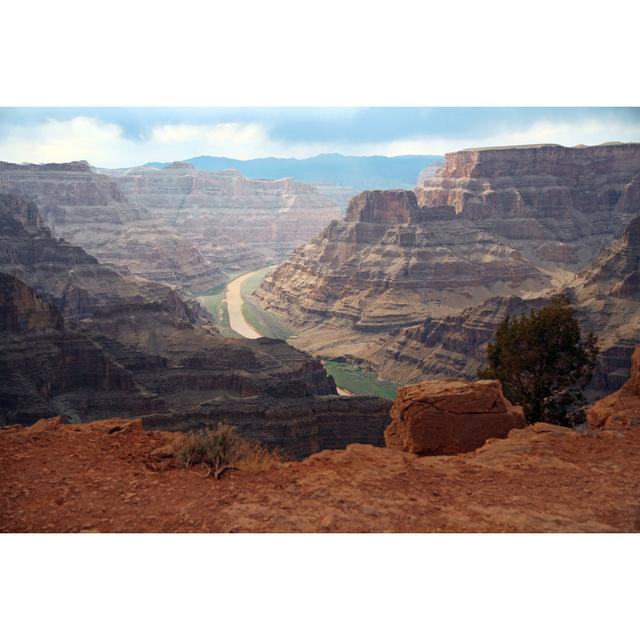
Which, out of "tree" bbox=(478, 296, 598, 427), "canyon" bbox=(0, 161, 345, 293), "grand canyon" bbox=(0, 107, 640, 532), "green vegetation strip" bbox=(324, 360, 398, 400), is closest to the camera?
"grand canyon" bbox=(0, 107, 640, 532)

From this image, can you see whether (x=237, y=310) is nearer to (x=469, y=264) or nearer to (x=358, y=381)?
(x=469, y=264)

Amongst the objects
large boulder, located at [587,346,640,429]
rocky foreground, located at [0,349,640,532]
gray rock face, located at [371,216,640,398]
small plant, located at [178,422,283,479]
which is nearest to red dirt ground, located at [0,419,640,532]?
rocky foreground, located at [0,349,640,532]

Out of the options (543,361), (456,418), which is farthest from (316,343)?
(456,418)

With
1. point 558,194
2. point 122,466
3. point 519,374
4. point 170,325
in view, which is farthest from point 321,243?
point 122,466

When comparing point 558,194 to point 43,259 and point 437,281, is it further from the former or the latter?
point 43,259

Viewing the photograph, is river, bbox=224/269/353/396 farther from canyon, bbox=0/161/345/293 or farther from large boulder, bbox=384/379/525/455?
large boulder, bbox=384/379/525/455

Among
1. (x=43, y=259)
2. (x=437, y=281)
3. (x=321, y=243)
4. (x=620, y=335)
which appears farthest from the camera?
(x=321, y=243)
